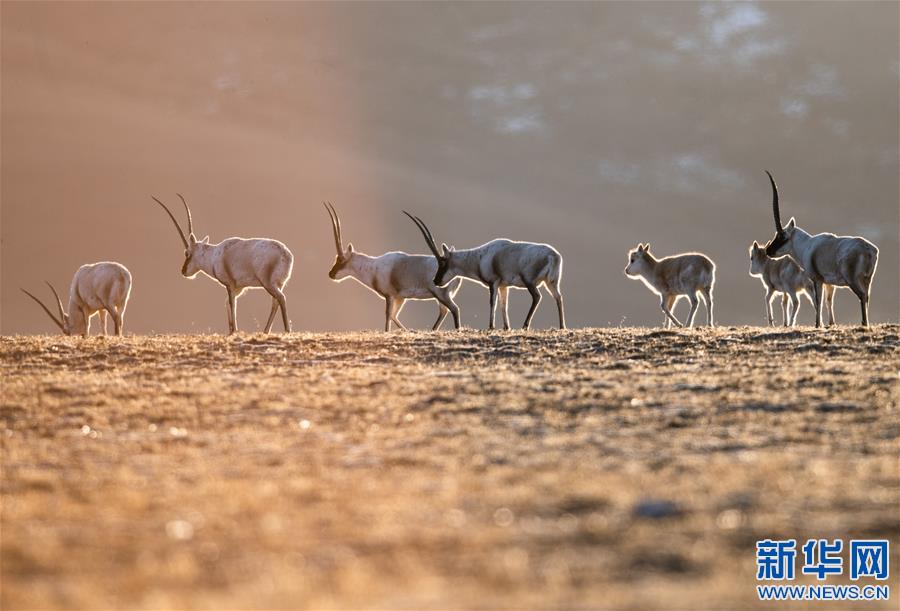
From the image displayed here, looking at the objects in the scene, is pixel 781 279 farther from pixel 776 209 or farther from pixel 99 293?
pixel 99 293

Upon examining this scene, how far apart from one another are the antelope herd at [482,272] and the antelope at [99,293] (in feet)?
0.08

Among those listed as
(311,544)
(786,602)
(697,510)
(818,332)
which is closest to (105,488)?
(311,544)

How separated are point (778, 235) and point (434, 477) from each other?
1823cm

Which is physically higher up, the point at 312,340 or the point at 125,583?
the point at 312,340

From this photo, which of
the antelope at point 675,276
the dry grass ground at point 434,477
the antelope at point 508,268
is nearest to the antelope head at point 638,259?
the antelope at point 675,276

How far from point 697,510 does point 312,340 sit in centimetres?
1306

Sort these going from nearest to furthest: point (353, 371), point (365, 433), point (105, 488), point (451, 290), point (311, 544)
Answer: point (311, 544) → point (105, 488) → point (365, 433) → point (353, 371) → point (451, 290)

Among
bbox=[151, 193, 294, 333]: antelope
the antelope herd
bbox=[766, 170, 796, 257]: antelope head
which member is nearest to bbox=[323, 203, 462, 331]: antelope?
the antelope herd

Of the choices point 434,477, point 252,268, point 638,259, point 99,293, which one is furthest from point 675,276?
point 434,477

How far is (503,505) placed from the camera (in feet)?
26.4

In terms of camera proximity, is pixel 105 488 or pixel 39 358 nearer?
pixel 105 488

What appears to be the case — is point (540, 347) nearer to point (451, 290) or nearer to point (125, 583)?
point (451, 290)

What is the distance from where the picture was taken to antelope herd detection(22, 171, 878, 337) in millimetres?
24562

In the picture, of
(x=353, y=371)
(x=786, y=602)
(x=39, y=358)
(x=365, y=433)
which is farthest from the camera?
(x=39, y=358)
